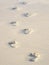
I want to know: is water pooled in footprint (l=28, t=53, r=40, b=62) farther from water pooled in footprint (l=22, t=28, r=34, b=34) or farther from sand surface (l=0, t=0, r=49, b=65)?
water pooled in footprint (l=22, t=28, r=34, b=34)

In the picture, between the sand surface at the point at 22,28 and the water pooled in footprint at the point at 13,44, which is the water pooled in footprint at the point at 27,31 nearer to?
the sand surface at the point at 22,28

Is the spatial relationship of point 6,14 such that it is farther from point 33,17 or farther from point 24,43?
point 24,43

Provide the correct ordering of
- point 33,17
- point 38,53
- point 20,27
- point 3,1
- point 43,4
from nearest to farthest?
point 38,53, point 20,27, point 33,17, point 43,4, point 3,1

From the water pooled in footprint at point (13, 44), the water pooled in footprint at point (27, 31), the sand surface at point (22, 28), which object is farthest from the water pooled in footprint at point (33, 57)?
the water pooled in footprint at point (27, 31)

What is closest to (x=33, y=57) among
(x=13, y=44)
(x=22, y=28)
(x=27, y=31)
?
(x=13, y=44)

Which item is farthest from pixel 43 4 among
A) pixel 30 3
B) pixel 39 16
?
pixel 39 16

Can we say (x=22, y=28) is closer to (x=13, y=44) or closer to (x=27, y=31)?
(x=27, y=31)

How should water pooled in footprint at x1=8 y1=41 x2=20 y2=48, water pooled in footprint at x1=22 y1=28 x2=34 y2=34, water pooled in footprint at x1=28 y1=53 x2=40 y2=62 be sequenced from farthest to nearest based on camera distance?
1. water pooled in footprint at x1=22 y1=28 x2=34 y2=34
2. water pooled in footprint at x1=8 y1=41 x2=20 y2=48
3. water pooled in footprint at x1=28 y1=53 x2=40 y2=62

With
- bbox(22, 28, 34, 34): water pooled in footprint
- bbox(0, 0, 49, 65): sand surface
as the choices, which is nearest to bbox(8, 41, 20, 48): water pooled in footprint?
bbox(0, 0, 49, 65): sand surface
